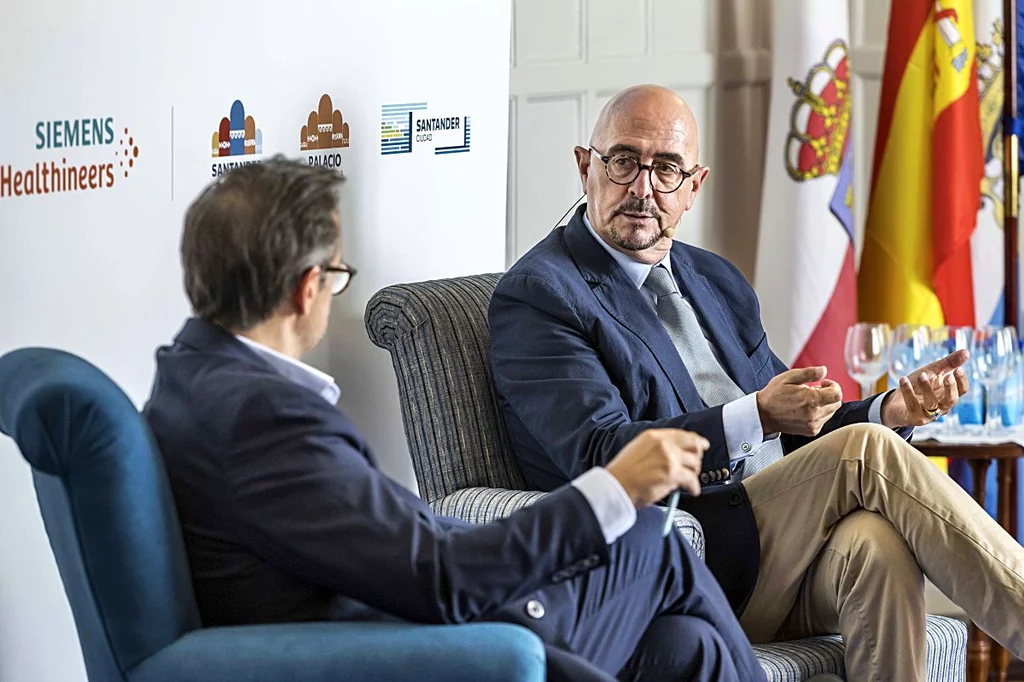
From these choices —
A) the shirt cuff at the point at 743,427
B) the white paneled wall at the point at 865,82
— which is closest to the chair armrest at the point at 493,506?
the shirt cuff at the point at 743,427

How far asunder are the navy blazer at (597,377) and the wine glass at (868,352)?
0.50 meters

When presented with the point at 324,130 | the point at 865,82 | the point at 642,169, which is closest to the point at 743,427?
the point at 642,169

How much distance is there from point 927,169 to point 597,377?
177cm

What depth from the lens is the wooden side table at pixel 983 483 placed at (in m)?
2.73

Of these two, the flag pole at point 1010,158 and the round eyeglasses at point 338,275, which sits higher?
the flag pole at point 1010,158

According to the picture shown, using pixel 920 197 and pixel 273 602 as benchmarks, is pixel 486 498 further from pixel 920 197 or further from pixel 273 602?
pixel 920 197

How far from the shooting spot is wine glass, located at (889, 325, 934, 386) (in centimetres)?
293

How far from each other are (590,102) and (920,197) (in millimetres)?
949

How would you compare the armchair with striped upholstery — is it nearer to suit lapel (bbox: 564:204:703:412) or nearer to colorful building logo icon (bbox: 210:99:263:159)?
suit lapel (bbox: 564:204:703:412)

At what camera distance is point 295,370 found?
149 centimetres

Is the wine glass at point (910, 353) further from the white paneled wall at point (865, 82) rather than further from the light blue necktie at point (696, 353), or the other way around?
the white paneled wall at point (865, 82)

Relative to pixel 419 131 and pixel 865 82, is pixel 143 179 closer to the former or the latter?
pixel 419 131

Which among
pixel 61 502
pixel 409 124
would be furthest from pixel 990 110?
pixel 61 502

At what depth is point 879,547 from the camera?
6.72 ft
